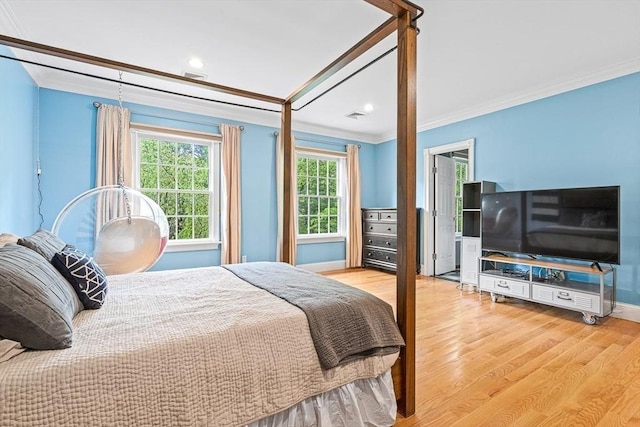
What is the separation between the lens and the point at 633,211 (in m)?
3.12

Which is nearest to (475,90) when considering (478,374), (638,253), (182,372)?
(638,253)

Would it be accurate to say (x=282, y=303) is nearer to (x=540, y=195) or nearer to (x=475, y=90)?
(x=540, y=195)

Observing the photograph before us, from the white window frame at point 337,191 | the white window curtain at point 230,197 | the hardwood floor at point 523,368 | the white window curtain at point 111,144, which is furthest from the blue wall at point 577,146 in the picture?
the white window curtain at point 111,144

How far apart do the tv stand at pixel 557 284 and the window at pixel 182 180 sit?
3851 mm

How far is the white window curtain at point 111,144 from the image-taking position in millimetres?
3713

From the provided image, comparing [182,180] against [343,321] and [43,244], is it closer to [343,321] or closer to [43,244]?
[43,244]

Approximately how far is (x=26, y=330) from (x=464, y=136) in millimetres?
5155

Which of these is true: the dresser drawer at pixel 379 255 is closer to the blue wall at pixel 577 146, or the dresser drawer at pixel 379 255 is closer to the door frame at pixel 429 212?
the door frame at pixel 429 212

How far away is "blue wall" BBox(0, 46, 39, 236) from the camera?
261 cm

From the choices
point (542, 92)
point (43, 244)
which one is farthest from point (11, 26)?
point (542, 92)

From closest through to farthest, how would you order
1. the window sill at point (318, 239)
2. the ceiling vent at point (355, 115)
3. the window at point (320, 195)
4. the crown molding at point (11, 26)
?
the crown molding at point (11, 26), the ceiling vent at point (355, 115), the window sill at point (318, 239), the window at point (320, 195)

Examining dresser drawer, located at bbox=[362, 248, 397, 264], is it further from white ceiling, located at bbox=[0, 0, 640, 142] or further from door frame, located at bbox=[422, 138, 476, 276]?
white ceiling, located at bbox=[0, 0, 640, 142]

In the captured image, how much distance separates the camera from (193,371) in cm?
112

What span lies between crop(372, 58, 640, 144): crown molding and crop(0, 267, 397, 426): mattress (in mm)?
3891
